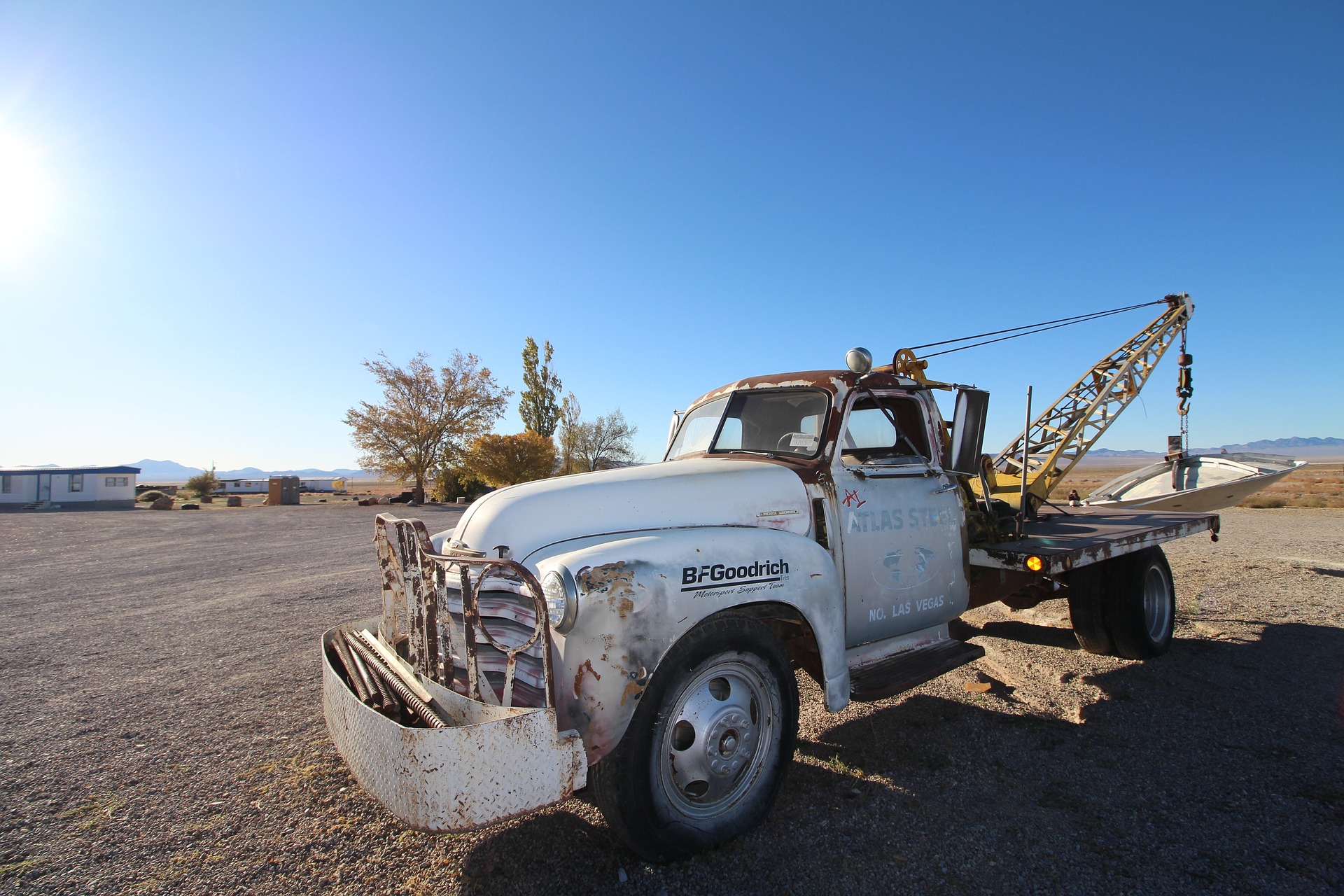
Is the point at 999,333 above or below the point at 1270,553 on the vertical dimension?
above

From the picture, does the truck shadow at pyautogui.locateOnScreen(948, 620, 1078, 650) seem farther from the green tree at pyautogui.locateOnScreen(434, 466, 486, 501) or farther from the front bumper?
the green tree at pyautogui.locateOnScreen(434, 466, 486, 501)

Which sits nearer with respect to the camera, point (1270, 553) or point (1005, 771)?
point (1005, 771)

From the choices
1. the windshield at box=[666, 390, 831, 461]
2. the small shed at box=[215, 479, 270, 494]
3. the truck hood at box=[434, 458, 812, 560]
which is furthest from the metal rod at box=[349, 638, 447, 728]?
the small shed at box=[215, 479, 270, 494]

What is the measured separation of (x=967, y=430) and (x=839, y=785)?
7.73 feet

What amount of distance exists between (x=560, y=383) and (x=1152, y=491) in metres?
33.4

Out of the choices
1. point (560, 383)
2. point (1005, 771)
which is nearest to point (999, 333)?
point (1005, 771)

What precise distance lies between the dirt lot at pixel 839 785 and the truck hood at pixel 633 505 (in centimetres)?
134

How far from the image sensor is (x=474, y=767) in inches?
85.8

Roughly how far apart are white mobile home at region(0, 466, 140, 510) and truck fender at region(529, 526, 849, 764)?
42.9 meters

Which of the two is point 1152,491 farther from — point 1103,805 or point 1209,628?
point 1103,805

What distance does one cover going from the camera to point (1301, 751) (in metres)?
3.70

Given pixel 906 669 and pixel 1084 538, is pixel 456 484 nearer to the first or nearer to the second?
pixel 1084 538

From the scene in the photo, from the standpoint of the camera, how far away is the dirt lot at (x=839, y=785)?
8.66ft

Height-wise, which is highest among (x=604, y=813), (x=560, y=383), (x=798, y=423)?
(x=560, y=383)
